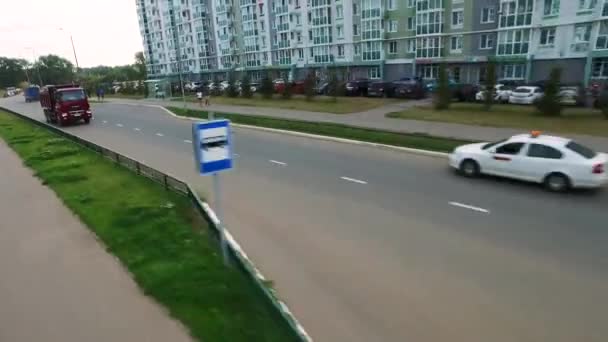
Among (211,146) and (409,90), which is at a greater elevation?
(211,146)

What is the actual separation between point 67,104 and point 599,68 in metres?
41.0

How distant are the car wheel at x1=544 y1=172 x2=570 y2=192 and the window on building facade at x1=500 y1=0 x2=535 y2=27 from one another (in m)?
31.4

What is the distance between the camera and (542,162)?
1063 cm

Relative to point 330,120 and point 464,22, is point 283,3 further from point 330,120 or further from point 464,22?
point 330,120

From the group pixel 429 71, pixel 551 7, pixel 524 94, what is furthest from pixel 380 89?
pixel 551 7

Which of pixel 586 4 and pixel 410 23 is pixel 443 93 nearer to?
pixel 586 4

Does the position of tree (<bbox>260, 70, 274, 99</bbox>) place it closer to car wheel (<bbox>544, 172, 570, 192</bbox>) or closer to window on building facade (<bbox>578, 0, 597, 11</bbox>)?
window on building facade (<bbox>578, 0, 597, 11</bbox>)

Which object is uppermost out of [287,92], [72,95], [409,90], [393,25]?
[393,25]

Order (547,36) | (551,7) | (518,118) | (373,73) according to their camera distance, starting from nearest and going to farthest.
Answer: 1. (518,118)
2. (551,7)
3. (547,36)
4. (373,73)

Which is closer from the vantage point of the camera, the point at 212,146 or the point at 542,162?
the point at 212,146

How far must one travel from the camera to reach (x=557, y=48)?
34.7 m

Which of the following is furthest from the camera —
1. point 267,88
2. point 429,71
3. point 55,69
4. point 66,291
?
point 55,69

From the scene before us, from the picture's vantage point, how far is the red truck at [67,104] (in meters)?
Result: 28.6

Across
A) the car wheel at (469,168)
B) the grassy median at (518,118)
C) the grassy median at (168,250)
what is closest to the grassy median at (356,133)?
the car wheel at (469,168)
